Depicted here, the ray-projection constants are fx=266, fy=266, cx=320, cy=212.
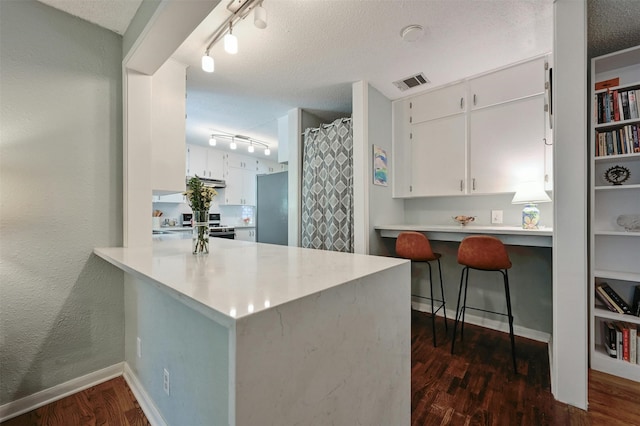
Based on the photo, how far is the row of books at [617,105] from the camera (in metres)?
1.82

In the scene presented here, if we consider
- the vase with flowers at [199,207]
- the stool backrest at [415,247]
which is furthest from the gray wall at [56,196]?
the stool backrest at [415,247]

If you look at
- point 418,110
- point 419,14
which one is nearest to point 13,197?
point 419,14

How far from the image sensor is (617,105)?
187 centimetres

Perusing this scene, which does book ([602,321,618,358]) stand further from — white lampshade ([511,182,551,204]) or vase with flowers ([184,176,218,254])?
vase with flowers ([184,176,218,254])

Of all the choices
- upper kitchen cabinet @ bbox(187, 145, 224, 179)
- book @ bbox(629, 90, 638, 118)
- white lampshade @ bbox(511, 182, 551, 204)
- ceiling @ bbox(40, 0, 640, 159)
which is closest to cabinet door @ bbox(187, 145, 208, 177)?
upper kitchen cabinet @ bbox(187, 145, 224, 179)

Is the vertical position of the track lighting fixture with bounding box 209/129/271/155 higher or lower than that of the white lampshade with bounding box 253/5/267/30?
higher

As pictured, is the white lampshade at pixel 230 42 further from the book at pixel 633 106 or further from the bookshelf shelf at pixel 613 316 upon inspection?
the bookshelf shelf at pixel 613 316

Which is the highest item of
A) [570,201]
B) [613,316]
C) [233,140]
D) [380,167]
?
[233,140]

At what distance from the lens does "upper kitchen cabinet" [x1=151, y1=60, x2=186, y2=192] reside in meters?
2.06

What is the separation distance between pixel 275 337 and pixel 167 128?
2.06 metres

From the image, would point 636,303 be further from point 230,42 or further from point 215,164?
point 215,164

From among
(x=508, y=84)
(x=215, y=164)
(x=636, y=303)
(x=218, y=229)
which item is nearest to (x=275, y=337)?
(x=636, y=303)

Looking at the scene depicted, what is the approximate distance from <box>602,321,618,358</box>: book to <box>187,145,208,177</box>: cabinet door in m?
5.63

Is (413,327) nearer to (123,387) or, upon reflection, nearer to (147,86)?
(123,387)
